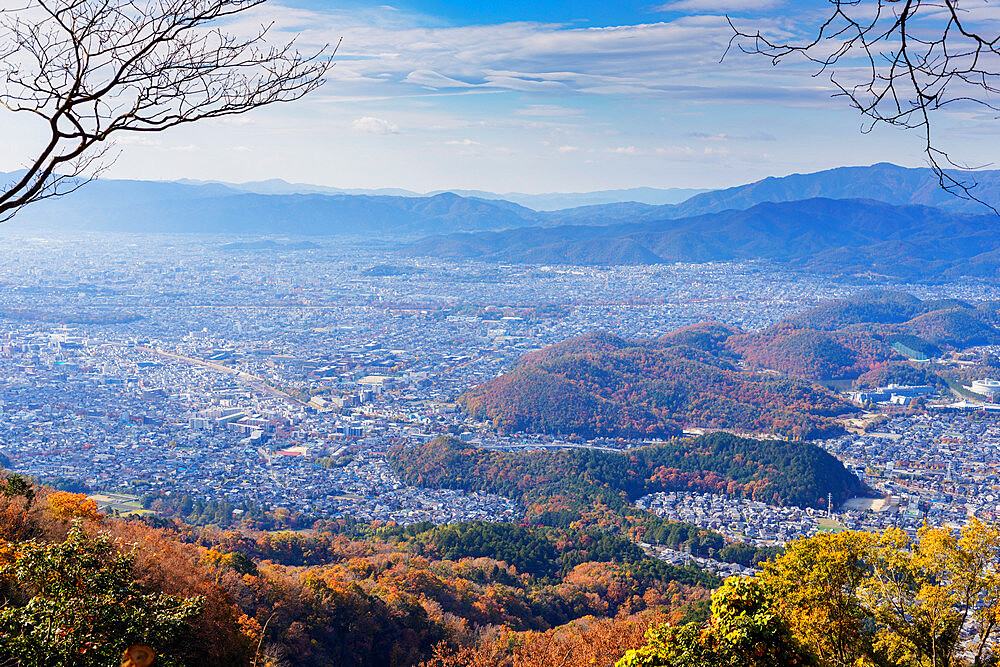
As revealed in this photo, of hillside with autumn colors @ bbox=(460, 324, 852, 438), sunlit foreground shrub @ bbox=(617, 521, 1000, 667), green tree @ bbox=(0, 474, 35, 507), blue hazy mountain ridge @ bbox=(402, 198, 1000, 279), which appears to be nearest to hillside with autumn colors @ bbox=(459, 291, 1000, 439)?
hillside with autumn colors @ bbox=(460, 324, 852, 438)

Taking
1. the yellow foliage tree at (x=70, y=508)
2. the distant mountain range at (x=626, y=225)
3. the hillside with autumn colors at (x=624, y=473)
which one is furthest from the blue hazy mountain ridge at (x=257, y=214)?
the yellow foliage tree at (x=70, y=508)

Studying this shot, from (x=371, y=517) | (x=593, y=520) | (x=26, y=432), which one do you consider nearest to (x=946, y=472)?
(x=593, y=520)

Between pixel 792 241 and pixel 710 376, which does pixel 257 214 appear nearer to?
pixel 792 241

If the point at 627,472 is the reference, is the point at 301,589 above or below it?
above

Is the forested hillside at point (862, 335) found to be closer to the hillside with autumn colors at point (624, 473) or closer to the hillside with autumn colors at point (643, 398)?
the hillside with autumn colors at point (643, 398)

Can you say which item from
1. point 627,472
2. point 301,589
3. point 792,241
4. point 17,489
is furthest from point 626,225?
point 17,489

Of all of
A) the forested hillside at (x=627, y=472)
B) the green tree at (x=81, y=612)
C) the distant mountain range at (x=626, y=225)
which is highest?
the distant mountain range at (x=626, y=225)

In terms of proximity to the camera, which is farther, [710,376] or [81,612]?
[710,376]
